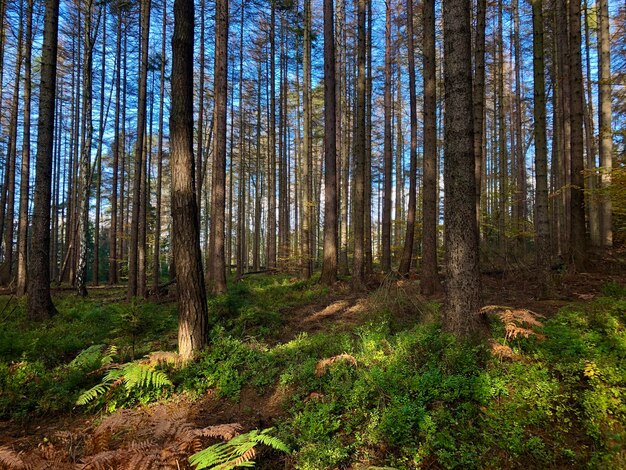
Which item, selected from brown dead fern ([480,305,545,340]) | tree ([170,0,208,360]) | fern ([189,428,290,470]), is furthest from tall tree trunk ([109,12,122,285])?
brown dead fern ([480,305,545,340])

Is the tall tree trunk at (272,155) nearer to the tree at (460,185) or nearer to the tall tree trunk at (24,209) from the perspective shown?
the tall tree trunk at (24,209)

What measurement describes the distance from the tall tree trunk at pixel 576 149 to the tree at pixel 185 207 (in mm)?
9591

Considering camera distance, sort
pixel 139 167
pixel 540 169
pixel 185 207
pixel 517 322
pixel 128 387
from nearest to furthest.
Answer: pixel 128 387, pixel 517 322, pixel 185 207, pixel 540 169, pixel 139 167

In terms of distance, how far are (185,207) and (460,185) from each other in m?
4.02

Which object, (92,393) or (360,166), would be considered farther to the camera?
(360,166)

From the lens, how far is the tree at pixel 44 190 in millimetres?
7602

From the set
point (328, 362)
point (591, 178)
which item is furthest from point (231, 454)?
point (591, 178)

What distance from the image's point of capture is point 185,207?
16.5ft

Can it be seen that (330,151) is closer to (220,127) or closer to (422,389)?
(220,127)

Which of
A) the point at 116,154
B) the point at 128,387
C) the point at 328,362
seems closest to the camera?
the point at 128,387

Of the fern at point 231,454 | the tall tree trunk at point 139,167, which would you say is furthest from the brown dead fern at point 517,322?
the tall tree trunk at point 139,167

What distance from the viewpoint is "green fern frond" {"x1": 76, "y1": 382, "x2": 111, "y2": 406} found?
3.83 metres

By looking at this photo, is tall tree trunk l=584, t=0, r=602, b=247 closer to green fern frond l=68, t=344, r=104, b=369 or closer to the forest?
the forest

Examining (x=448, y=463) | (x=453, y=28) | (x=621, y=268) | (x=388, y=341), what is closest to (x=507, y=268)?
(x=621, y=268)
